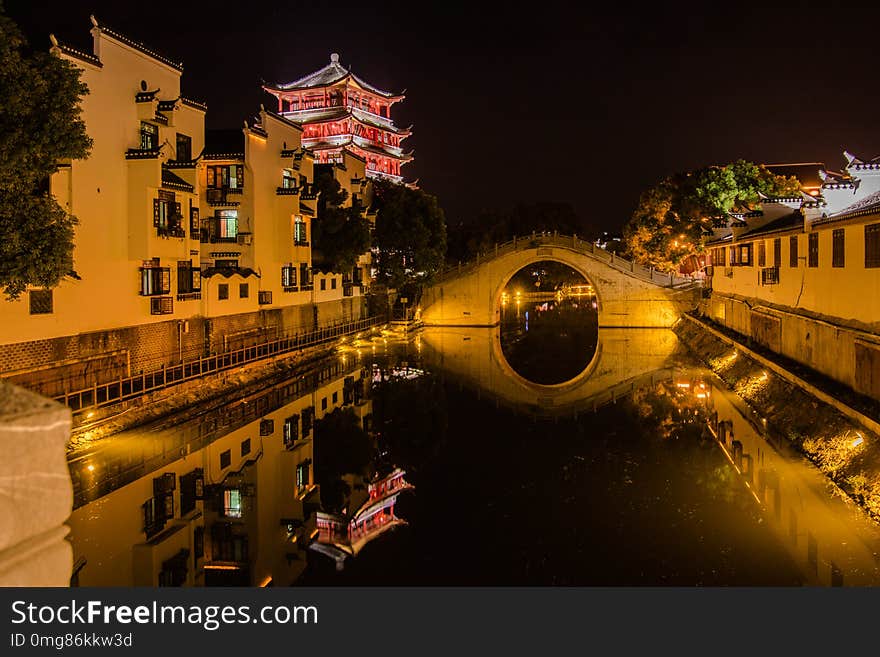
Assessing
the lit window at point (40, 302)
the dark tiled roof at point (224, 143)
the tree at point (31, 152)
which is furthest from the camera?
the dark tiled roof at point (224, 143)

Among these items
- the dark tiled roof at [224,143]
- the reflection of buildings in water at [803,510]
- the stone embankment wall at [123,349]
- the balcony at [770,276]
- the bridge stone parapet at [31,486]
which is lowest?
the reflection of buildings in water at [803,510]

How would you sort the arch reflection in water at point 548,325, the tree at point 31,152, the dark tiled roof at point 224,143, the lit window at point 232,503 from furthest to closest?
the arch reflection in water at point 548,325 → the dark tiled roof at point 224,143 → the lit window at point 232,503 → the tree at point 31,152

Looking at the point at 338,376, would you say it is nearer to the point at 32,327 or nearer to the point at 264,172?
the point at 264,172

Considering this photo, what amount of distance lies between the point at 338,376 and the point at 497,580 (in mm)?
19259

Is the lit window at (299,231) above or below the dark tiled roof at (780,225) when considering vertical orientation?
above


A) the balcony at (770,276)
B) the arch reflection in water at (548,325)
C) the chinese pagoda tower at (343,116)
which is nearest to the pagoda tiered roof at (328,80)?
the chinese pagoda tower at (343,116)

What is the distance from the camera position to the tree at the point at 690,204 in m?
42.1

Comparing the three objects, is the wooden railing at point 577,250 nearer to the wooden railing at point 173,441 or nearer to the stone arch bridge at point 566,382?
the stone arch bridge at point 566,382

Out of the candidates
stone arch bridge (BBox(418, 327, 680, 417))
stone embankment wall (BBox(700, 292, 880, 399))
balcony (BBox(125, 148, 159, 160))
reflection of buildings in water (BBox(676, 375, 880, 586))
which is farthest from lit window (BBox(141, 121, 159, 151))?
stone embankment wall (BBox(700, 292, 880, 399))

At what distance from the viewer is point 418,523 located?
44.1 ft

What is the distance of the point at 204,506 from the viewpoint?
14.4m

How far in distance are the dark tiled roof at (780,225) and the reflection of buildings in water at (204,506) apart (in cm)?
1427

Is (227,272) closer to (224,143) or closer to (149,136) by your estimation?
(224,143)

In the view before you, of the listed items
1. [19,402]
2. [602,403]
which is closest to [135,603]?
[19,402]
